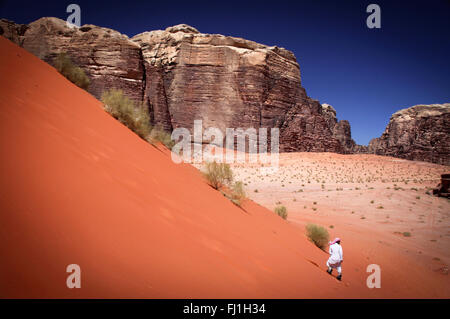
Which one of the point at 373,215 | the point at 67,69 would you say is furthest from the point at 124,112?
the point at 373,215

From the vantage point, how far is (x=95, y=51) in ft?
98.0

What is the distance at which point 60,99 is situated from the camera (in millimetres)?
3941

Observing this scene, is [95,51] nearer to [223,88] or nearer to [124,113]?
[223,88]

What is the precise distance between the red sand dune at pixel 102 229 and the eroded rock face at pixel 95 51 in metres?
29.4

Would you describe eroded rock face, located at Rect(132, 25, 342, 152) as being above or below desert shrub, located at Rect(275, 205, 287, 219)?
above

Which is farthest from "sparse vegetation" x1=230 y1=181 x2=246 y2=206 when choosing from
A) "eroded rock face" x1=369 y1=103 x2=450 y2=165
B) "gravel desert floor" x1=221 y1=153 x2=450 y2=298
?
"eroded rock face" x1=369 y1=103 x2=450 y2=165

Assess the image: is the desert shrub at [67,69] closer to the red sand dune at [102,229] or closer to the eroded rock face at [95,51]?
the red sand dune at [102,229]

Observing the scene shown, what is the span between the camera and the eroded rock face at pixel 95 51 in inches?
1166

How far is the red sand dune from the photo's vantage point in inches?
53.7

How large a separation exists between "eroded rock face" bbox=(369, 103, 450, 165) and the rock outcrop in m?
19.8

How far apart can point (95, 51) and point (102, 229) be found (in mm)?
34445

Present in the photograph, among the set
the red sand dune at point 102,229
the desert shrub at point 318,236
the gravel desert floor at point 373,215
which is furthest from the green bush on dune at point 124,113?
the gravel desert floor at point 373,215

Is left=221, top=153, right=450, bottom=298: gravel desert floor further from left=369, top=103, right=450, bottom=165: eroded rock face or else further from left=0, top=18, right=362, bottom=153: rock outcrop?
left=369, top=103, right=450, bottom=165: eroded rock face
